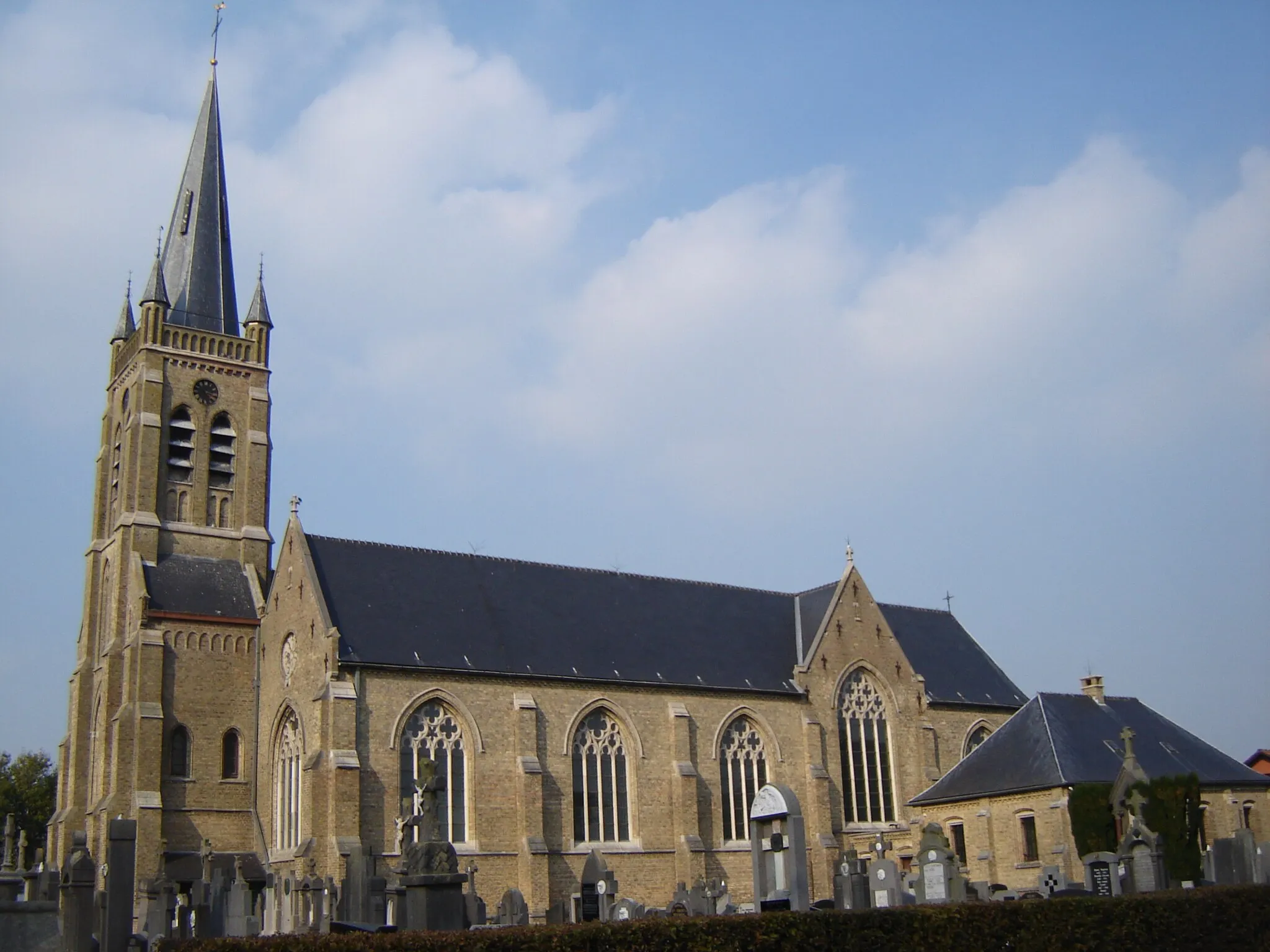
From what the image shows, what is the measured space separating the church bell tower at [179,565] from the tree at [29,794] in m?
20.8

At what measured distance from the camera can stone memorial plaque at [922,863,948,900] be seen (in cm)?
2192

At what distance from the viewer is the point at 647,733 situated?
1474 inches

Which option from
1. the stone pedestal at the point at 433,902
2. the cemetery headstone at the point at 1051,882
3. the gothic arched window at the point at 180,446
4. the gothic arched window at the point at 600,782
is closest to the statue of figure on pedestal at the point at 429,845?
the stone pedestal at the point at 433,902

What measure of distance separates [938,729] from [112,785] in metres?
26.2

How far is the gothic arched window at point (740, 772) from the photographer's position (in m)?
38.2

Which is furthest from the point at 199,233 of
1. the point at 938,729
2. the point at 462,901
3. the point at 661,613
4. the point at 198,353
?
the point at 462,901

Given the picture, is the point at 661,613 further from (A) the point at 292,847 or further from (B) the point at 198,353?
(B) the point at 198,353

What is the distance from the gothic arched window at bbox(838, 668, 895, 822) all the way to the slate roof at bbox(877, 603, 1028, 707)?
236 centimetres

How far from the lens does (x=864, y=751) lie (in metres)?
41.3

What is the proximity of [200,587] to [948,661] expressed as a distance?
1034 inches

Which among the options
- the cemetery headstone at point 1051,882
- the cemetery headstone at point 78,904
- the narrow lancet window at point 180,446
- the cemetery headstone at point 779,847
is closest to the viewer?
the cemetery headstone at point 78,904

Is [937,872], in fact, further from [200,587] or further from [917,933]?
[200,587]

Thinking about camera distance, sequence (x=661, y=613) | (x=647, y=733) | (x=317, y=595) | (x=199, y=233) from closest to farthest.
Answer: (x=317, y=595) < (x=647, y=733) < (x=661, y=613) < (x=199, y=233)

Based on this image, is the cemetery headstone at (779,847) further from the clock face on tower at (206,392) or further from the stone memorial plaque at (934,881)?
the clock face on tower at (206,392)
